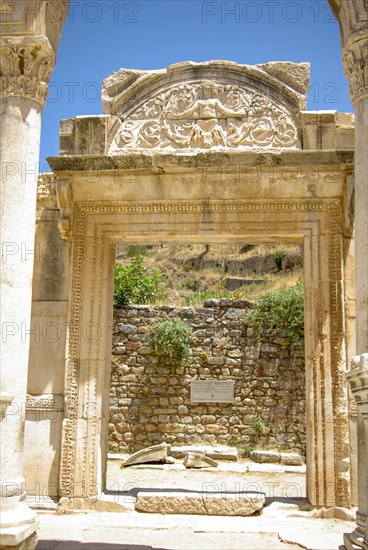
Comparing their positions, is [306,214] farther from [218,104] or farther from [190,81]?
[190,81]

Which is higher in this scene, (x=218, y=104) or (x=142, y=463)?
(x=218, y=104)

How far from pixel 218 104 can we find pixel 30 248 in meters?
3.52

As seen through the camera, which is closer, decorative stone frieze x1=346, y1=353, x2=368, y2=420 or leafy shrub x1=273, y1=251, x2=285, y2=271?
decorative stone frieze x1=346, y1=353, x2=368, y2=420

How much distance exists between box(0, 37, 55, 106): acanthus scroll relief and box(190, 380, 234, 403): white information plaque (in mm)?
9268

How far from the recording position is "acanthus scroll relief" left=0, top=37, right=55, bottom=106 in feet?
16.2

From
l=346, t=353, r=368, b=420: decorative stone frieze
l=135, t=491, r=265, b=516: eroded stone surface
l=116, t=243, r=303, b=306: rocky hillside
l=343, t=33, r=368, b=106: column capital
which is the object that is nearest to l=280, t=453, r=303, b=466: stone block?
l=135, t=491, r=265, b=516: eroded stone surface

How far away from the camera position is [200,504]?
22.6ft

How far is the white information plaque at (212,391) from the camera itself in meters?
13.2

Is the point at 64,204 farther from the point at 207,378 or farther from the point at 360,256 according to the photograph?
the point at 207,378

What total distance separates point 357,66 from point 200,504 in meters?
4.86

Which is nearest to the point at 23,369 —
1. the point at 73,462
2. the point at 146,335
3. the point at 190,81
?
the point at 73,462

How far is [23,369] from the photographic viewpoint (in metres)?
4.65

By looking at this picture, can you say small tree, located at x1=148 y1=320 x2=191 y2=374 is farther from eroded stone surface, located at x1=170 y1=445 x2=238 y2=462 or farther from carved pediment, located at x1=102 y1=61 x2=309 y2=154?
carved pediment, located at x1=102 y1=61 x2=309 y2=154

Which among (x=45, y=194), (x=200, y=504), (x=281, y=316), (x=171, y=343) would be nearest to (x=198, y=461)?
(x=171, y=343)
